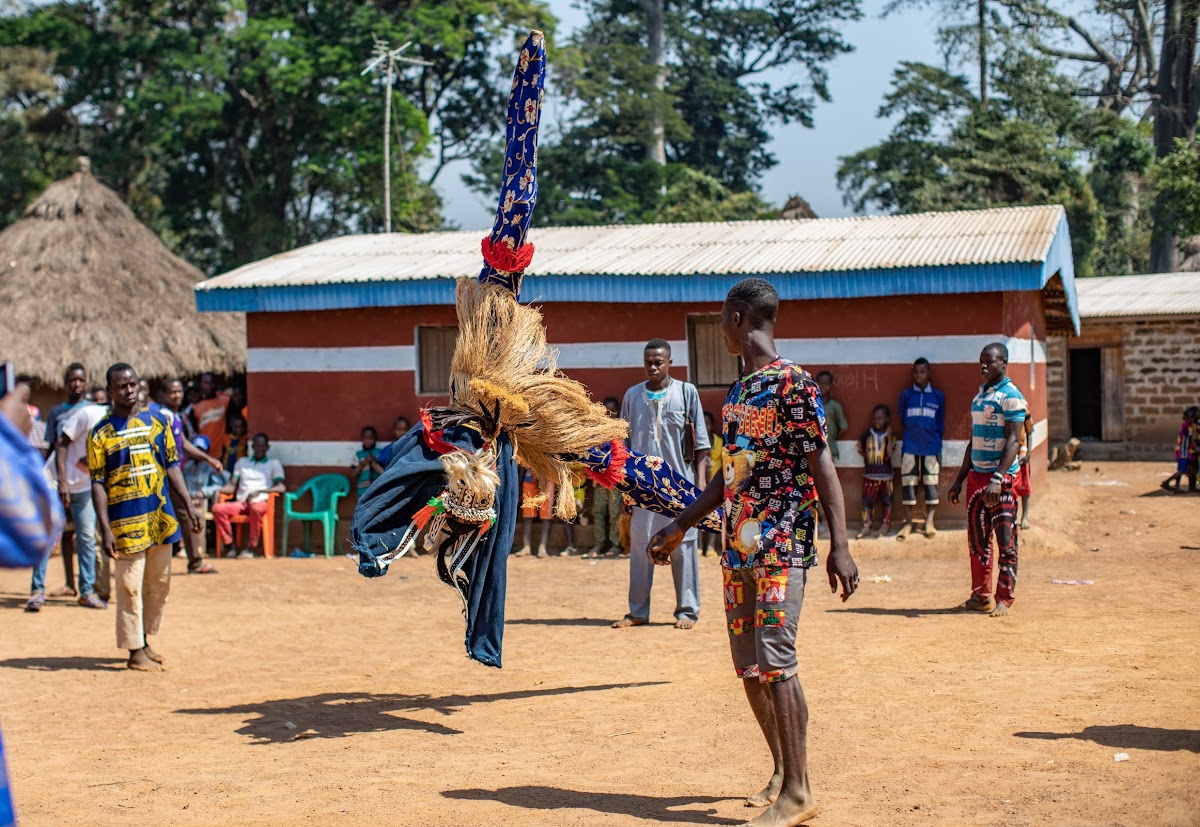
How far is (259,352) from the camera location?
14.6 meters

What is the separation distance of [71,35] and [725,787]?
28.9 meters

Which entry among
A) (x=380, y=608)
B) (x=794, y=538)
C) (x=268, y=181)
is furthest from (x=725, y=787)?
(x=268, y=181)

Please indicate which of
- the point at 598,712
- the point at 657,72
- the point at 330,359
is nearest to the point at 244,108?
the point at 657,72

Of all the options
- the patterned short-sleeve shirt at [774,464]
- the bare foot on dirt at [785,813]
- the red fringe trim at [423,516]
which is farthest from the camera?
the red fringe trim at [423,516]

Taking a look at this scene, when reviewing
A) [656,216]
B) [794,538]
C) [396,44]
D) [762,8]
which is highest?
[762,8]

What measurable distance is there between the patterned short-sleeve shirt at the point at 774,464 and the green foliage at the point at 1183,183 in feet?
72.3

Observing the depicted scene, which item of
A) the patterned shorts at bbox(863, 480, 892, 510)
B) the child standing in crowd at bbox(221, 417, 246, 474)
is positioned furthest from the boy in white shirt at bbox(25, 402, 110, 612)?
the patterned shorts at bbox(863, 480, 892, 510)

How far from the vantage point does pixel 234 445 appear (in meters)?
14.3

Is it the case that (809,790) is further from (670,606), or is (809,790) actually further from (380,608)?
(380,608)

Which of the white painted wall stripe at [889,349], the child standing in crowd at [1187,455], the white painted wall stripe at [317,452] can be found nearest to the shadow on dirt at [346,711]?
the white painted wall stripe at [889,349]

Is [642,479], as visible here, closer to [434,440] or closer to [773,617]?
[434,440]

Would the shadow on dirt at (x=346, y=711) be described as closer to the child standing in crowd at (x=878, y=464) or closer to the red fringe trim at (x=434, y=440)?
the red fringe trim at (x=434, y=440)

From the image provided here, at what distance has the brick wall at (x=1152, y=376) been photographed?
19.8 m

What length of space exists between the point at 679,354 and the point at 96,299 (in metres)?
8.89
